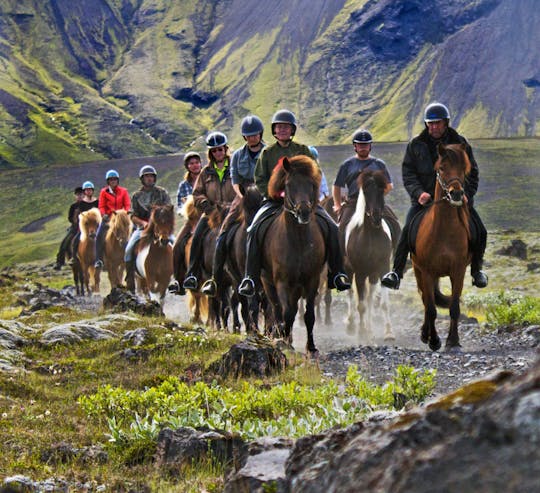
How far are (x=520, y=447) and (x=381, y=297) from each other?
15.3 metres

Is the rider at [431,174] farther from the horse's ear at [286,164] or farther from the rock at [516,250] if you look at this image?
the rock at [516,250]

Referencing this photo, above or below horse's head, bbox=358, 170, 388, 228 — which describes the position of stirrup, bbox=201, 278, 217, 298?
below

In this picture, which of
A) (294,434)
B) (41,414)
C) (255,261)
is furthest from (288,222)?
(294,434)

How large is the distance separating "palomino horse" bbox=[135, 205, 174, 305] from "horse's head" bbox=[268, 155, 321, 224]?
896 cm

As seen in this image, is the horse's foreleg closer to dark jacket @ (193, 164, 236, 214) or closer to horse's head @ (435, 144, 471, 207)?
horse's head @ (435, 144, 471, 207)

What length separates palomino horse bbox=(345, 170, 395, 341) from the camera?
54.0 feet

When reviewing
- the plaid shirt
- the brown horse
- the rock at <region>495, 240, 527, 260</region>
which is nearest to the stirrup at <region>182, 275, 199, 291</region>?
the plaid shirt

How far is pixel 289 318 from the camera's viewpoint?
40.0ft

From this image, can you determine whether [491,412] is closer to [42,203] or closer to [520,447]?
[520,447]

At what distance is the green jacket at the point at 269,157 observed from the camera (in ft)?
42.5

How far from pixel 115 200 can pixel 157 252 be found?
6058 millimetres

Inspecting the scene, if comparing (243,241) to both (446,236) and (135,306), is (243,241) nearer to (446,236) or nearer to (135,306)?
(446,236)

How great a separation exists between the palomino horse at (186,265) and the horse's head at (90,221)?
11.2 m

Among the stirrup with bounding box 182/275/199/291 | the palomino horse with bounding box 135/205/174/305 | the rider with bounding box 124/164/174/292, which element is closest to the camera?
the stirrup with bounding box 182/275/199/291
